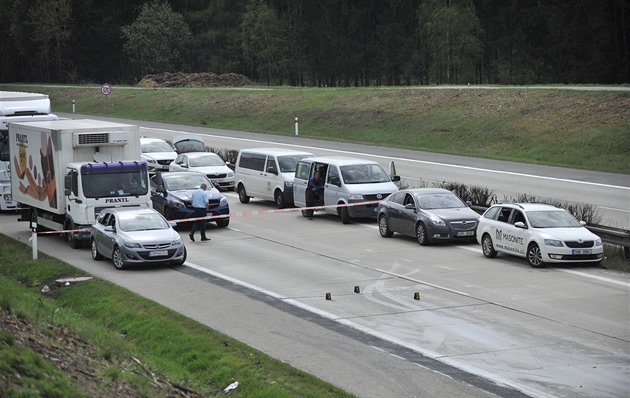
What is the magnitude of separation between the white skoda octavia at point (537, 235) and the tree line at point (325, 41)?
183ft

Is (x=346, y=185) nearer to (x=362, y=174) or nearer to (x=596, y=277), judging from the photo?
(x=362, y=174)

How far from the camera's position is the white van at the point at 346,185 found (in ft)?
107

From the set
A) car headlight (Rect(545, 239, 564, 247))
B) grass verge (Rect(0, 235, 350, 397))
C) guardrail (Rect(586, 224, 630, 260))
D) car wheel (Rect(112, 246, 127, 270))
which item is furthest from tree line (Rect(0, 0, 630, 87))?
grass verge (Rect(0, 235, 350, 397))

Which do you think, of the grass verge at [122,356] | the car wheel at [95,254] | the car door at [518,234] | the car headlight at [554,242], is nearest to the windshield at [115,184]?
the car wheel at [95,254]

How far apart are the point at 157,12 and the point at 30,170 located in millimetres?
88394

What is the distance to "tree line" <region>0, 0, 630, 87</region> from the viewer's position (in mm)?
84062

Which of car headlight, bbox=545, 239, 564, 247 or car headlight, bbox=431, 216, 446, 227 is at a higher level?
car headlight, bbox=545, 239, 564, 247

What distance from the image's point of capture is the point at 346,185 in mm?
32938

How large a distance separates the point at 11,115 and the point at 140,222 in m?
14.9

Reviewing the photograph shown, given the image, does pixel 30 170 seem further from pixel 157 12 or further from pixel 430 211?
pixel 157 12

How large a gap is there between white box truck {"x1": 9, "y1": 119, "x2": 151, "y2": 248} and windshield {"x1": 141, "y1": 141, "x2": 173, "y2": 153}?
1578 cm

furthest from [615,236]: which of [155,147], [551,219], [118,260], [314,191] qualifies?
[155,147]

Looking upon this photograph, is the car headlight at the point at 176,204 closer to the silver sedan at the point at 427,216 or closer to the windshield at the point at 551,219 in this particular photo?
the silver sedan at the point at 427,216

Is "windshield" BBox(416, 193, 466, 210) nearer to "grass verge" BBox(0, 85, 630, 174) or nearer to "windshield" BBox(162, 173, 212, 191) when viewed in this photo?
"windshield" BBox(162, 173, 212, 191)
